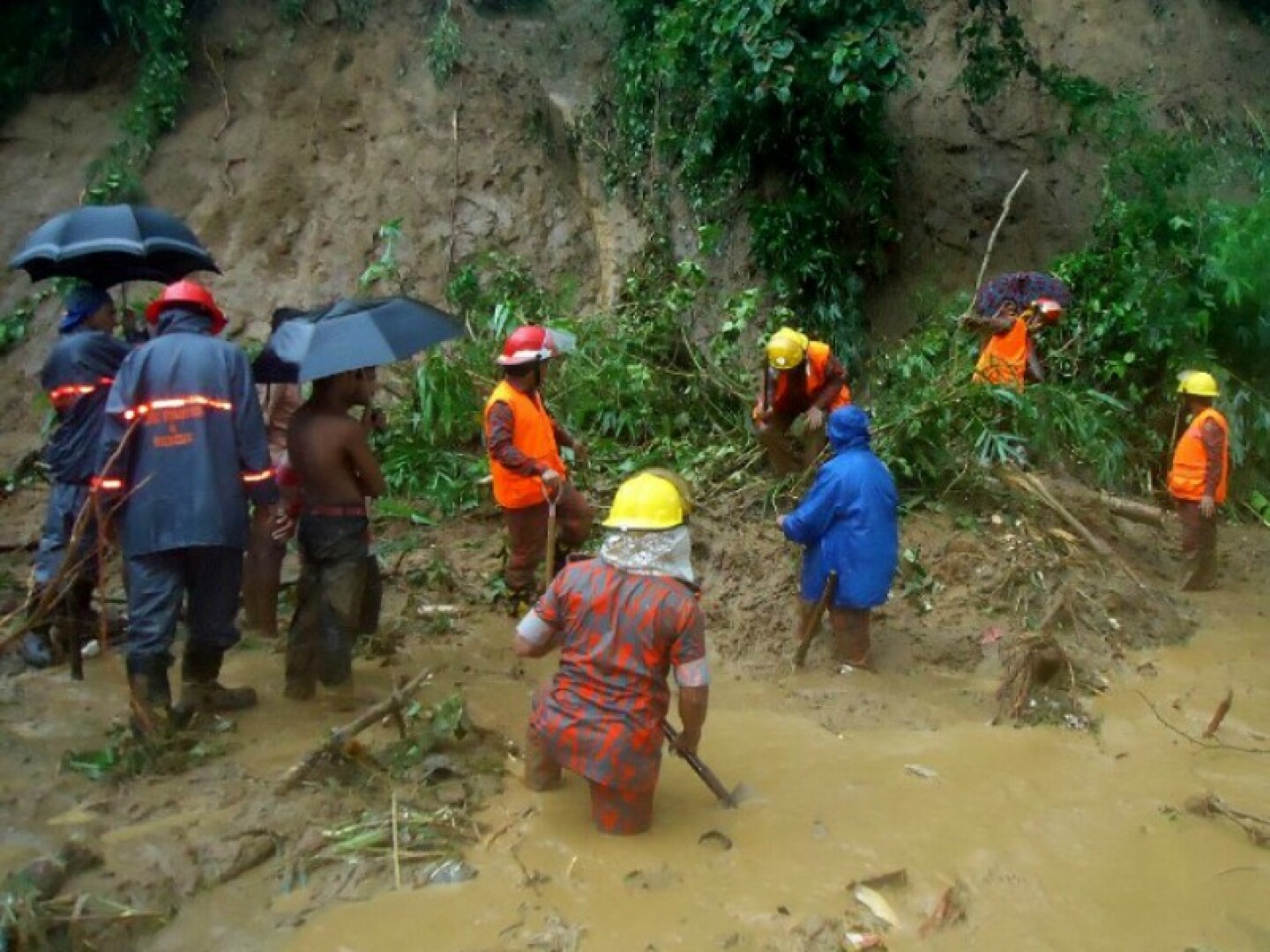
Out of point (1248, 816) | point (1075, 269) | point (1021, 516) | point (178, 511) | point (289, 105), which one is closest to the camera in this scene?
point (1248, 816)

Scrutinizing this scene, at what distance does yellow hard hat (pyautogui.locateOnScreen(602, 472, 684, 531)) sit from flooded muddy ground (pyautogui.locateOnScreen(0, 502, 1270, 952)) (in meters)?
1.14

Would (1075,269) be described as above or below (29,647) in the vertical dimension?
above

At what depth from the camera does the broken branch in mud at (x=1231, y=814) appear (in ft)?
14.6

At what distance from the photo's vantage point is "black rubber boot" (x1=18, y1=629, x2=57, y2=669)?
5875mm

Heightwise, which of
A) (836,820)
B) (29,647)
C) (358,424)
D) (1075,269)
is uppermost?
(1075,269)

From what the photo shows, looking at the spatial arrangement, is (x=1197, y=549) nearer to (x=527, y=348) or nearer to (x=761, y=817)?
(x=761, y=817)

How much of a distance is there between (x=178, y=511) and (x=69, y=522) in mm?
1386

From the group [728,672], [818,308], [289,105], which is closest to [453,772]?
[728,672]

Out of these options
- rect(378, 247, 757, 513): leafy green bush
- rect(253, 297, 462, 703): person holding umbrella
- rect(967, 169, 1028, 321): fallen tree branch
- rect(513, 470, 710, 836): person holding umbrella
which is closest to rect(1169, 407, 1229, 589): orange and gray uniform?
rect(967, 169, 1028, 321): fallen tree branch

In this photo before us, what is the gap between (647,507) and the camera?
419 cm

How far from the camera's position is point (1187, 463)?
24.7 ft

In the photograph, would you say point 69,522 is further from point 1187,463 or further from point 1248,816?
point 1187,463

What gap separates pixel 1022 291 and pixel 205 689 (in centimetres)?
662

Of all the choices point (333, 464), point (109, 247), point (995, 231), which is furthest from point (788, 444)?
point (109, 247)
